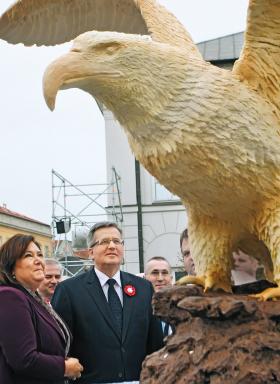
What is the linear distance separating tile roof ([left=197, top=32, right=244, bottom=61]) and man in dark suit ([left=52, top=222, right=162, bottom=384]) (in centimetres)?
1026

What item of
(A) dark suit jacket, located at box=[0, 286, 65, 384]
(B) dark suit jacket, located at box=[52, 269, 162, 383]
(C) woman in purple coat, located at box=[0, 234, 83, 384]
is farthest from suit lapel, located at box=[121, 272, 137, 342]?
(A) dark suit jacket, located at box=[0, 286, 65, 384]

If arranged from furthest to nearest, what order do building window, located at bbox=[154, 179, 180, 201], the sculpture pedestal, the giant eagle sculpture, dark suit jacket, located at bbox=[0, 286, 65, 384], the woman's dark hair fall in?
building window, located at bbox=[154, 179, 180, 201]
the woman's dark hair
dark suit jacket, located at bbox=[0, 286, 65, 384]
the giant eagle sculpture
the sculpture pedestal

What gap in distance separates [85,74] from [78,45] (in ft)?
0.47

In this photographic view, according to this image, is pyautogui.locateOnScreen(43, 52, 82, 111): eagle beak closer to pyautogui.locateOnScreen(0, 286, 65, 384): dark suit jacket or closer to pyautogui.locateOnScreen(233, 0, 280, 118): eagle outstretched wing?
pyautogui.locateOnScreen(233, 0, 280, 118): eagle outstretched wing

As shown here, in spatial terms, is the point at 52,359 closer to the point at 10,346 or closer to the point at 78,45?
the point at 10,346

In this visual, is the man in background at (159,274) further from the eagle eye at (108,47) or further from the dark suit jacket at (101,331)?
the eagle eye at (108,47)

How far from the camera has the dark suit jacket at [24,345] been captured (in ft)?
9.41

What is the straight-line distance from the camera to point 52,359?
9.61 feet

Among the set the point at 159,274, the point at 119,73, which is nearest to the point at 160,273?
the point at 159,274

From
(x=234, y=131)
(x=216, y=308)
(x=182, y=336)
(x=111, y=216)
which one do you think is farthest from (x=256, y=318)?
(x=111, y=216)

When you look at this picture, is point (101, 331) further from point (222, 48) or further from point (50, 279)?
point (222, 48)

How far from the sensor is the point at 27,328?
9.54ft

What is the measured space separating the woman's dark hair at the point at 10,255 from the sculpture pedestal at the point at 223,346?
93cm

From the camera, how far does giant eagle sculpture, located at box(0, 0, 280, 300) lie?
7.90ft
